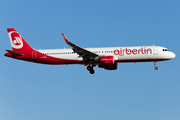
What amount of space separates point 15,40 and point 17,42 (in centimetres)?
61

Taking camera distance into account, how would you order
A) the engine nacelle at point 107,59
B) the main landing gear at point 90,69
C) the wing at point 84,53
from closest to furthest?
the wing at point 84,53, the engine nacelle at point 107,59, the main landing gear at point 90,69

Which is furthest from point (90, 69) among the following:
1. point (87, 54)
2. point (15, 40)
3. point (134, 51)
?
point (15, 40)

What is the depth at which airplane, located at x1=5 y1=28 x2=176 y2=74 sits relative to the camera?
5094 cm

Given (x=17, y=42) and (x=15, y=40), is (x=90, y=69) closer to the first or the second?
(x=17, y=42)

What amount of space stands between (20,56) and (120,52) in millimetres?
18577

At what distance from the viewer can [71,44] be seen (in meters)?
48.8

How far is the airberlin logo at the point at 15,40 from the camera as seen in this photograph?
187 ft

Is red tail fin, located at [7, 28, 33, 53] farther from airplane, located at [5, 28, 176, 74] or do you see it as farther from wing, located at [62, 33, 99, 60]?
wing, located at [62, 33, 99, 60]

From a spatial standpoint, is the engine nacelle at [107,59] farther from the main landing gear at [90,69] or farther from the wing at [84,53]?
the main landing gear at [90,69]

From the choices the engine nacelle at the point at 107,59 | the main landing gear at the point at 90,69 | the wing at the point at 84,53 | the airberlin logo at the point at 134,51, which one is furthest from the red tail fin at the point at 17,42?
the airberlin logo at the point at 134,51

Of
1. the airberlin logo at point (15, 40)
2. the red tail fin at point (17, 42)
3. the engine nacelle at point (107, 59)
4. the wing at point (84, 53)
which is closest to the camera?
the wing at point (84, 53)

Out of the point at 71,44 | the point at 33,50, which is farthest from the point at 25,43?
the point at 71,44

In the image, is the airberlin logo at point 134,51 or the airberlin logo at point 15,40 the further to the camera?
the airberlin logo at point 15,40

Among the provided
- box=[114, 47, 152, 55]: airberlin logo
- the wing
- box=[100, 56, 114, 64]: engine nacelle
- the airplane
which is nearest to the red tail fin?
the airplane
